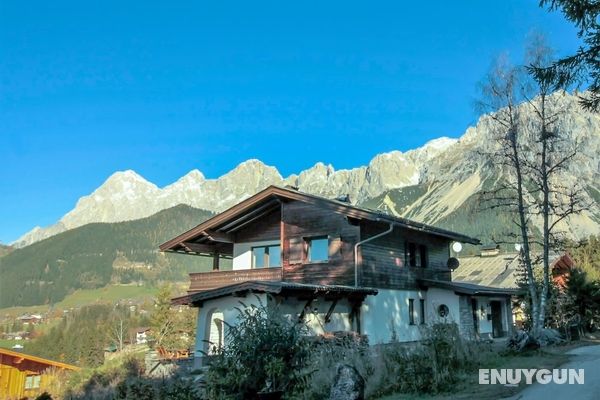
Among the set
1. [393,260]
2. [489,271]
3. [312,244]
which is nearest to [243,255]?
[312,244]

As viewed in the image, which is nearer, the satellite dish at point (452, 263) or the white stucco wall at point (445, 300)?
the white stucco wall at point (445, 300)

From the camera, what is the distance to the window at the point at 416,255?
983 inches

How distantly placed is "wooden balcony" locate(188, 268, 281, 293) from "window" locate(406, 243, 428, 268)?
6.43 m

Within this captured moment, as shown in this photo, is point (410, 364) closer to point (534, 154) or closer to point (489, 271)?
point (534, 154)

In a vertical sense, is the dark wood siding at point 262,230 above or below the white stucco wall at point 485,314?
above

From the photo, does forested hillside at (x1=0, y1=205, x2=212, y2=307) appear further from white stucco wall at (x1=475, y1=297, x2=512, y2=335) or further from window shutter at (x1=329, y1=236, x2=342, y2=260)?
window shutter at (x1=329, y1=236, x2=342, y2=260)

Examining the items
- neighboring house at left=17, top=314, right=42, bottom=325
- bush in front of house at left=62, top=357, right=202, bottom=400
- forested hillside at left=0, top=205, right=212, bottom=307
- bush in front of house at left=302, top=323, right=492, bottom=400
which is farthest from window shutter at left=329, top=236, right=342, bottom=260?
forested hillside at left=0, top=205, right=212, bottom=307

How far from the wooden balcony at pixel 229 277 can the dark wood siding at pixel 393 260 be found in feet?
13.0

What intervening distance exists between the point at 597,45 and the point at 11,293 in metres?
171

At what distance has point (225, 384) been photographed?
6.70 meters

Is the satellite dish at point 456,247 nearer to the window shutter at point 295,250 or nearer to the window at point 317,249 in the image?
the window at point 317,249

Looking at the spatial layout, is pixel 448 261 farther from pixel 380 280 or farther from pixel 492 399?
pixel 492 399

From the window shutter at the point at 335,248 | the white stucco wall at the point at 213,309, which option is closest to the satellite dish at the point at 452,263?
the window shutter at the point at 335,248

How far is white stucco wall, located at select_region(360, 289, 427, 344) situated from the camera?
21406 millimetres
